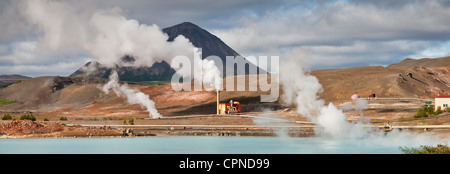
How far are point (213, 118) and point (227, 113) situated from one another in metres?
11.8

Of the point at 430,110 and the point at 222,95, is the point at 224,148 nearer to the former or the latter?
the point at 430,110

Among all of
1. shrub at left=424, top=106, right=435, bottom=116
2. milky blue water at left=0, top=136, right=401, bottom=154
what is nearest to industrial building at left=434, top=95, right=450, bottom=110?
shrub at left=424, top=106, right=435, bottom=116

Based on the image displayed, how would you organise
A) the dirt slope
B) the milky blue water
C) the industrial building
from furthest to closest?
the dirt slope, the industrial building, the milky blue water

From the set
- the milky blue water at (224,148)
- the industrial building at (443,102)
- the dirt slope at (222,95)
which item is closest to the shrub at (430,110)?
the industrial building at (443,102)

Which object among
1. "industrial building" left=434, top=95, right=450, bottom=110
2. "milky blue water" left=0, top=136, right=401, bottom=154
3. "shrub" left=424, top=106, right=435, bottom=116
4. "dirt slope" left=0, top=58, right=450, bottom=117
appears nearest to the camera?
"milky blue water" left=0, top=136, right=401, bottom=154

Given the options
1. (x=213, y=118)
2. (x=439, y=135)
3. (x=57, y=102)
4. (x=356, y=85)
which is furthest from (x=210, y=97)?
(x=439, y=135)

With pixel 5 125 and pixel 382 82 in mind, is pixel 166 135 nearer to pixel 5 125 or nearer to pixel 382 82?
pixel 5 125

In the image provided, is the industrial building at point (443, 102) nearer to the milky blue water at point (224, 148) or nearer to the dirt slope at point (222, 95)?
the dirt slope at point (222, 95)

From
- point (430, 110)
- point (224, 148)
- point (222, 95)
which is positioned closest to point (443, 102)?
point (430, 110)

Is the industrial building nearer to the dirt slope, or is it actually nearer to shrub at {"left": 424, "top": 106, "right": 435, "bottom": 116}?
shrub at {"left": 424, "top": 106, "right": 435, "bottom": 116}

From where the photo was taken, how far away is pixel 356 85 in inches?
5782

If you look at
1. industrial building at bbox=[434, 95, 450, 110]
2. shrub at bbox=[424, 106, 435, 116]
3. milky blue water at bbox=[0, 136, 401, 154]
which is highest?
industrial building at bbox=[434, 95, 450, 110]

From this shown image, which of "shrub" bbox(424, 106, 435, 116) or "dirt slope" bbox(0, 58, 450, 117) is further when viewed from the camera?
"dirt slope" bbox(0, 58, 450, 117)

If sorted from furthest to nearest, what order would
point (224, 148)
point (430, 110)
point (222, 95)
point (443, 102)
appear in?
1. point (222, 95)
2. point (443, 102)
3. point (430, 110)
4. point (224, 148)
